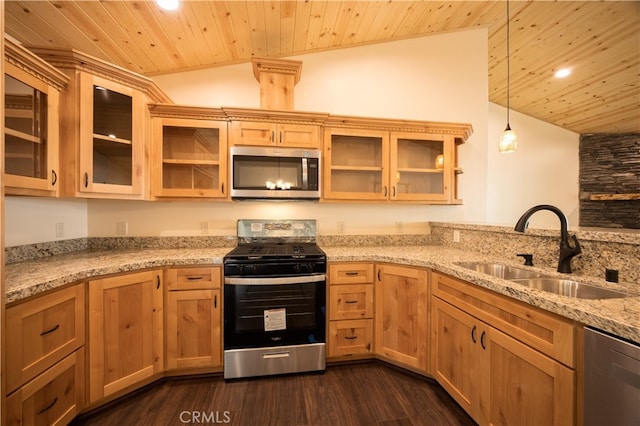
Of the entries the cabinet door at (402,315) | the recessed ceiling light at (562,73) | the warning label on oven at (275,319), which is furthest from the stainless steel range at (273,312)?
the recessed ceiling light at (562,73)

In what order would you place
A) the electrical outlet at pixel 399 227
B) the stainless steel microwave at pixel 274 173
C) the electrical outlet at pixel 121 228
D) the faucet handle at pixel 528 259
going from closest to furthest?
the faucet handle at pixel 528 259
the stainless steel microwave at pixel 274 173
the electrical outlet at pixel 121 228
the electrical outlet at pixel 399 227

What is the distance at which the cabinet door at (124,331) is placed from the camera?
1538 mm

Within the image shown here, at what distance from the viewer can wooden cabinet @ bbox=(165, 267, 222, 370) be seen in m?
1.83

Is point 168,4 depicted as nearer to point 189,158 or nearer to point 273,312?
point 189,158

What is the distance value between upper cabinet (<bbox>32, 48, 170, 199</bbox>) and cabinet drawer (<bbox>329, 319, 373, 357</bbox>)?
6.23ft

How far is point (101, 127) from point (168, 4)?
958mm

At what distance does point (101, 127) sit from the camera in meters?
1.78

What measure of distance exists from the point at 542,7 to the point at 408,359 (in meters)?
3.47

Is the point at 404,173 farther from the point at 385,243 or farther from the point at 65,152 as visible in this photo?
the point at 65,152

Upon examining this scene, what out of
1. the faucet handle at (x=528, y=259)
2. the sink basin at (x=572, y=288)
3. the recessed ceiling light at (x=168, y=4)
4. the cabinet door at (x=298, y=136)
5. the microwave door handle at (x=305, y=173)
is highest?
the recessed ceiling light at (x=168, y=4)

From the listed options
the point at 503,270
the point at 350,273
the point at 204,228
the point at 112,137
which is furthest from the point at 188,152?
the point at 503,270

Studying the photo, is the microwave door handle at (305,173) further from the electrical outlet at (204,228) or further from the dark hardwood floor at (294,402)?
the dark hardwood floor at (294,402)

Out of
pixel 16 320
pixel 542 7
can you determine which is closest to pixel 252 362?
pixel 16 320

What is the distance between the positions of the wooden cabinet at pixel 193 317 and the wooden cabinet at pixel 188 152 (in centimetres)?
68
